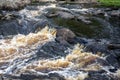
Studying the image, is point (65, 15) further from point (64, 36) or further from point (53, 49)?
point (53, 49)

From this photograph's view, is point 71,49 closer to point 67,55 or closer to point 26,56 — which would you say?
point 67,55

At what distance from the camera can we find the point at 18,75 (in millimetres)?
14633

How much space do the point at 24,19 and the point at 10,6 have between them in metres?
→ 5.03

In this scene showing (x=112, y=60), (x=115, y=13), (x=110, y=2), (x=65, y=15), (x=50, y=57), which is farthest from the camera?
(x=110, y=2)

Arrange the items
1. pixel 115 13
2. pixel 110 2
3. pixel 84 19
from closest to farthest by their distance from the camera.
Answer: pixel 84 19 → pixel 115 13 → pixel 110 2

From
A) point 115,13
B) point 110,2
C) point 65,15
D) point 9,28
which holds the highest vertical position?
point 9,28

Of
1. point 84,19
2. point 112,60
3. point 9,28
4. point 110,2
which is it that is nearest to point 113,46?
point 112,60

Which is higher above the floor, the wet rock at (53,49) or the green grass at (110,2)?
the wet rock at (53,49)

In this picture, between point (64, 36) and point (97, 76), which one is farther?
point (64, 36)

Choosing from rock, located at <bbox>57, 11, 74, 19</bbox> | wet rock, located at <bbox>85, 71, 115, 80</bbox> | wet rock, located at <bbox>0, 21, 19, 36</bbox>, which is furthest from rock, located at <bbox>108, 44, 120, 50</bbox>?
rock, located at <bbox>57, 11, 74, 19</bbox>

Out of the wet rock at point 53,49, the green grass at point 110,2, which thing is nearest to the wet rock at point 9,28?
the wet rock at point 53,49

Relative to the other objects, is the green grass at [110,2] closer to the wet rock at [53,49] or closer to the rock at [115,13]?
the rock at [115,13]

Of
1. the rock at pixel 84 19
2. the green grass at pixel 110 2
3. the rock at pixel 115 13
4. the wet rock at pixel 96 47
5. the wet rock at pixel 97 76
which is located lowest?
the green grass at pixel 110 2

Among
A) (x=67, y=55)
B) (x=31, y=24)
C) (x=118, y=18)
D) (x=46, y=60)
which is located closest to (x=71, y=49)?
(x=67, y=55)
